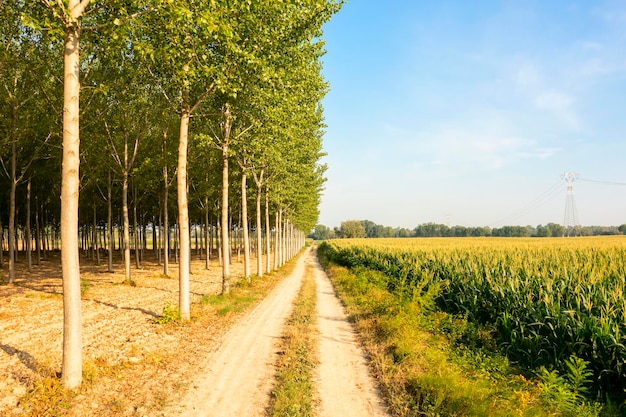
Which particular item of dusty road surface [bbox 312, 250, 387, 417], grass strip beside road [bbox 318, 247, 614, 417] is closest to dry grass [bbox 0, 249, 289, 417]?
dusty road surface [bbox 312, 250, 387, 417]

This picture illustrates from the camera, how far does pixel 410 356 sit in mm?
9711

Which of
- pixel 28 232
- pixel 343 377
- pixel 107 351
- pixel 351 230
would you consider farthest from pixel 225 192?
pixel 351 230

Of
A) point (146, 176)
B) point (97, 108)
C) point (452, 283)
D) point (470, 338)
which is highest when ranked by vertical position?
point (97, 108)

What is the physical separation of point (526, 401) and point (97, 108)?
23301 millimetres

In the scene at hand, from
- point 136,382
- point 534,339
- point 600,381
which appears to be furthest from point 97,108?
point 600,381

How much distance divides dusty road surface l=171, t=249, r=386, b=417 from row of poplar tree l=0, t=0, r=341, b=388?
2802mm

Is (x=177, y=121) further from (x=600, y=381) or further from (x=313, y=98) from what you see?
(x=600, y=381)

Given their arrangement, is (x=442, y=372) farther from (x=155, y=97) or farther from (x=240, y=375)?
(x=155, y=97)

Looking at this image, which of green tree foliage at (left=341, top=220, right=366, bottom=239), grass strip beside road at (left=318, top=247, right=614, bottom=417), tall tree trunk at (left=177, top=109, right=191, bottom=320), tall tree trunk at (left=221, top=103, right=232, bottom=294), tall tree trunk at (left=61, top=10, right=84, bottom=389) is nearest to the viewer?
grass strip beside road at (left=318, top=247, right=614, bottom=417)

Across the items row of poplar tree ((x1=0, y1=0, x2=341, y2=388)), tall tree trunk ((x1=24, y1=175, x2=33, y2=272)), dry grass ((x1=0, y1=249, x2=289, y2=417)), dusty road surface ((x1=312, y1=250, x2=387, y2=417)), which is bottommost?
dusty road surface ((x1=312, y1=250, x2=387, y2=417))

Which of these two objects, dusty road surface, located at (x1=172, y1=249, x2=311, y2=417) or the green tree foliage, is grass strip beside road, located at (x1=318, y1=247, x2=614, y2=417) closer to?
dusty road surface, located at (x1=172, y1=249, x2=311, y2=417)

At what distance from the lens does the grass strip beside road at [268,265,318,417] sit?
7012 mm

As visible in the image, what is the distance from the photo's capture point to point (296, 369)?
359 inches

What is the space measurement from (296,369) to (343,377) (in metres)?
1.19
